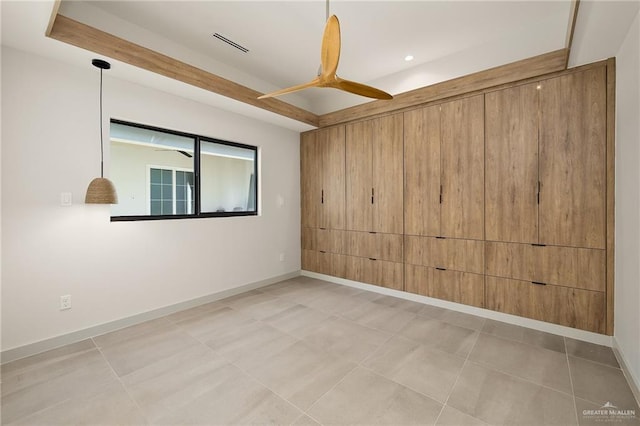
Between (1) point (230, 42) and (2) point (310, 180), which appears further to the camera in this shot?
(2) point (310, 180)

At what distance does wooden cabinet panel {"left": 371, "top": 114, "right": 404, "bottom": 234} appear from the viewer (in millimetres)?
3877

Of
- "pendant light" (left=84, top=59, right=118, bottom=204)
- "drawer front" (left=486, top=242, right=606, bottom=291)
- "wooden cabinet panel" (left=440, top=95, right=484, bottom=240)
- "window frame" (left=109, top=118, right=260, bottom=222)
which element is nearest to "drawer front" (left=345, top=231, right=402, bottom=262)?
"wooden cabinet panel" (left=440, top=95, right=484, bottom=240)

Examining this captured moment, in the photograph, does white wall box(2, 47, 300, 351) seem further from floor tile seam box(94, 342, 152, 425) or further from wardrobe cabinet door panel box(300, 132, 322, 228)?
wardrobe cabinet door panel box(300, 132, 322, 228)

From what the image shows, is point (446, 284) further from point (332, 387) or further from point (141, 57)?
point (141, 57)

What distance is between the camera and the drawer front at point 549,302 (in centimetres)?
263

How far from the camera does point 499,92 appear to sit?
3.08m

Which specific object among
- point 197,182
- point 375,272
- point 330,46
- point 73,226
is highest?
point 330,46

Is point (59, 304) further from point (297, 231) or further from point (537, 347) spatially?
point (537, 347)

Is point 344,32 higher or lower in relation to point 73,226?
higher

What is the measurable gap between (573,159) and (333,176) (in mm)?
2940

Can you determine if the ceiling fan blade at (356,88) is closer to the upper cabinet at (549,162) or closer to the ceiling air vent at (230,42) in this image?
the upper cabinet at (549,162)

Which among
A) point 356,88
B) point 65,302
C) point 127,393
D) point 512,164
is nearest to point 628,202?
point 512,164

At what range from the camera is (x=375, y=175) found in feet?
13.6

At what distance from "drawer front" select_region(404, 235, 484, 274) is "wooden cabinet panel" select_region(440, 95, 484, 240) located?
0.37 feet
